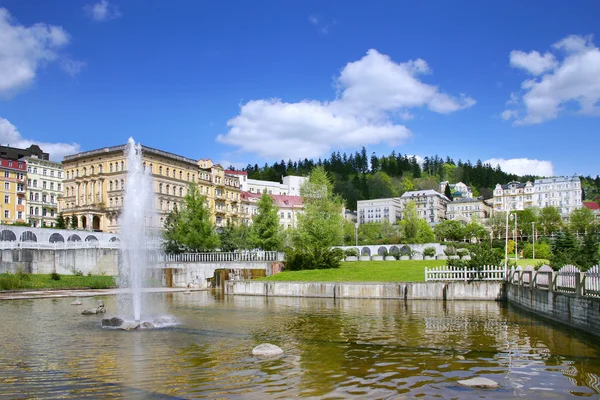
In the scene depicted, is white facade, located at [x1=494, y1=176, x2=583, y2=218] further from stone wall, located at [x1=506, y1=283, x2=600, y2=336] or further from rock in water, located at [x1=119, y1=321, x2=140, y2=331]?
rock in water, located at [x1=119, y1=321, x2=140, y2=331]

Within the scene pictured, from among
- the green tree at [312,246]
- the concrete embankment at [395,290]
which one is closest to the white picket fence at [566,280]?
the concrete embankment at [395,290]

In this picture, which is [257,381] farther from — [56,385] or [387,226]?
[387,226]

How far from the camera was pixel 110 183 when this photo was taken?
99562mm

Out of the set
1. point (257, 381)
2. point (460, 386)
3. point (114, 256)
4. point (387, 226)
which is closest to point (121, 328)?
point (257, 381)

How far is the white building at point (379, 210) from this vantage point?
185 m

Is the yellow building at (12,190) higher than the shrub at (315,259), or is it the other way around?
the yellow building at (12,190)

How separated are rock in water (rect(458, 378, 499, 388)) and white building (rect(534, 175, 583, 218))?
191 m

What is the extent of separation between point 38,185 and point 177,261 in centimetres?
7085

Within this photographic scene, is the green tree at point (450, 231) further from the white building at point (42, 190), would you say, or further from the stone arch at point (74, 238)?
the white building at point (42, 190)

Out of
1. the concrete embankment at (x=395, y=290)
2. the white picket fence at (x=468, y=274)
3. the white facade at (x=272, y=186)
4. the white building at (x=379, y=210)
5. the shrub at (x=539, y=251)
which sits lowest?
the shrub at (x=539, y=251)

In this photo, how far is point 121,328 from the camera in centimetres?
2052

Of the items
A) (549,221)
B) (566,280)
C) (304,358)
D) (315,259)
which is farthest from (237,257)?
(549,221)

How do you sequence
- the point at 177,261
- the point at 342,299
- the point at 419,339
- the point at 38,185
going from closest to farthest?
the point at 419,339, the point at 342,299, the point at 177,261, the point at 38,185

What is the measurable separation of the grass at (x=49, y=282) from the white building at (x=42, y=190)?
65.6 m
